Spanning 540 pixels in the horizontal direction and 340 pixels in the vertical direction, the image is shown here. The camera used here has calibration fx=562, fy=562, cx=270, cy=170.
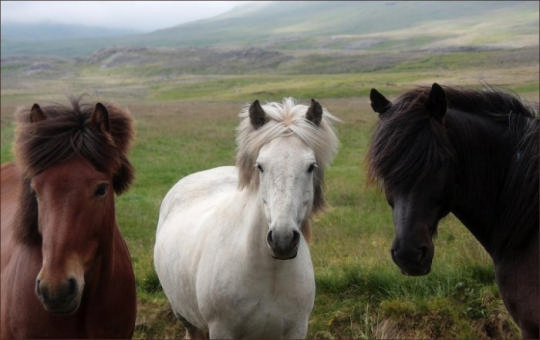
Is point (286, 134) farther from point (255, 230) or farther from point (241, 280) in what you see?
point (241, 280)

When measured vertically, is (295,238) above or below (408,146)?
Answer: below

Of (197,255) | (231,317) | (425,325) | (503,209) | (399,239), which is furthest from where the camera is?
(425,325)

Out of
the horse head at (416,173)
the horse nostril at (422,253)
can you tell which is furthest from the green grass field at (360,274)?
the horse nostril at (422,253)

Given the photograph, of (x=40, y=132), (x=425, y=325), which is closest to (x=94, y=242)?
(x=40, y=132)

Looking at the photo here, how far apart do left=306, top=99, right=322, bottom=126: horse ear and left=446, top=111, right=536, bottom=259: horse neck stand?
100 centimetres

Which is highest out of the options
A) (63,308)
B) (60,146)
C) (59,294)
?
(60,146)

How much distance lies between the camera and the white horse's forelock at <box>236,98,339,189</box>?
4242 mm

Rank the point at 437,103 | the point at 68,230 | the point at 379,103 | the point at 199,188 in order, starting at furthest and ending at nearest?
the point at 199,188 → the point at 379,103 → the point at 437,103 → the point at 68,230

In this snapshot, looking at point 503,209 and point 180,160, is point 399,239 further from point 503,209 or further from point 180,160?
point 180,160

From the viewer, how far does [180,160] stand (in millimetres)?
18312

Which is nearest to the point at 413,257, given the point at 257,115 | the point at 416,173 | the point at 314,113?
the point at 416,173

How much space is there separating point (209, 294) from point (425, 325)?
228 centimetres

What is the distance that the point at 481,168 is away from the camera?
12.5 ft

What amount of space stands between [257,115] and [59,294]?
1.96m
